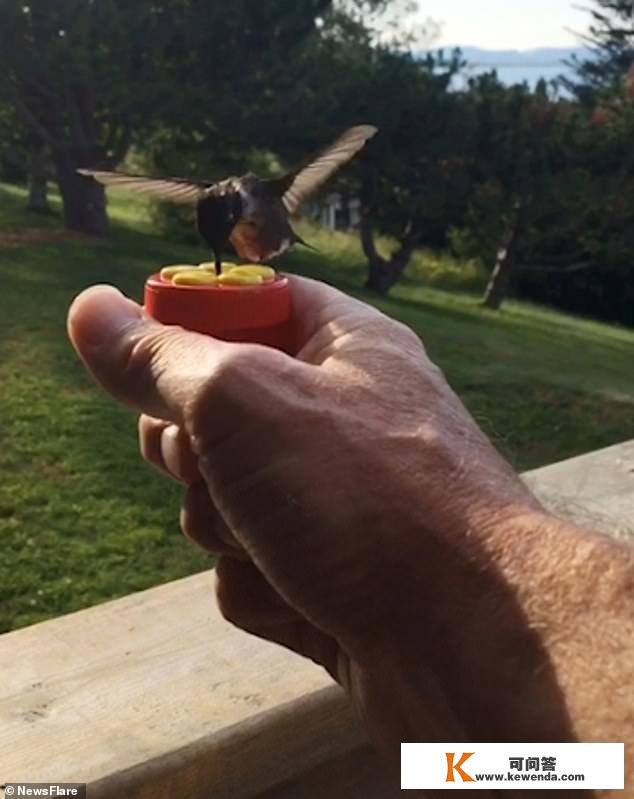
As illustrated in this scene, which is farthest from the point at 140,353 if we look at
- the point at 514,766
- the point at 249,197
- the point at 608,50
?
the point at 608,50

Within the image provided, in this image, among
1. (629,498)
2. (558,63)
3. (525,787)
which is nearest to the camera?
(525,787)

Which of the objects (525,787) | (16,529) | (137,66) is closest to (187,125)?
(137,66)

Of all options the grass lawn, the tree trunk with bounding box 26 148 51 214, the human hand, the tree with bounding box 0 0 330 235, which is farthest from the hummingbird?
the tree trunk with bounding box 26 148 51 214

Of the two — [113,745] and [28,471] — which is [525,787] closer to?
[113,745]

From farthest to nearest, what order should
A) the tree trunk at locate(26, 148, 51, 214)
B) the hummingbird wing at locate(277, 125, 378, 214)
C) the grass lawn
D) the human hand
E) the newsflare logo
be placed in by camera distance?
the tree trunk at locate(26, 148, 51, 214) → the grass lawn → the hummingbird wing at locate(277, 125, 378, 214) → the human hand → the newsflare logo

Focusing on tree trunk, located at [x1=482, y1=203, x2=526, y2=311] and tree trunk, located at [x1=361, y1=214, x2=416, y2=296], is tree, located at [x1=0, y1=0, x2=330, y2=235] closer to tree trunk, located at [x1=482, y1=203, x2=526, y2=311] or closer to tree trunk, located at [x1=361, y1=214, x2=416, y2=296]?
tree trunk, located at [x1=361, y1=214, x2=416, y2=296]

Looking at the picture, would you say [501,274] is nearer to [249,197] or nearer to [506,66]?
[506,66]
